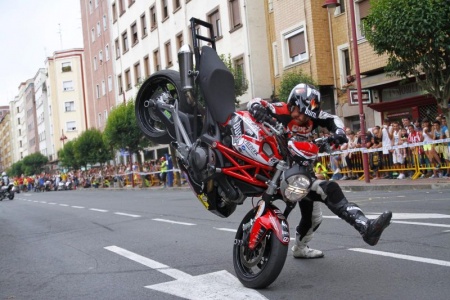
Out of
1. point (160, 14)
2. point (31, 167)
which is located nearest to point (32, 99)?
point (31, 167)

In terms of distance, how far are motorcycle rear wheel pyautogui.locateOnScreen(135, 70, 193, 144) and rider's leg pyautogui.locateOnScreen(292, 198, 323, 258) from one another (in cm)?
202

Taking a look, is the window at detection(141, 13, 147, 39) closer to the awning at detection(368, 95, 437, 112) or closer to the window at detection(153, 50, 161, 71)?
the window at detection(153, 50, 161, 71)

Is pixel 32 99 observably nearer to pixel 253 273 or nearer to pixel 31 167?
pixel 31 167

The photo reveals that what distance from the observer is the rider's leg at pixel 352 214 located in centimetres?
481

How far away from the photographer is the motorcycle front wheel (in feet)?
15.6

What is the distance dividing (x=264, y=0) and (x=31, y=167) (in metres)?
81.9

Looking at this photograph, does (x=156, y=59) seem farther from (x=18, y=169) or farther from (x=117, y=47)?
(x=18, y=169)

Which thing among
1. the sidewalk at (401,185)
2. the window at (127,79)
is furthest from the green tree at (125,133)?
the sidewalk at (401,185)

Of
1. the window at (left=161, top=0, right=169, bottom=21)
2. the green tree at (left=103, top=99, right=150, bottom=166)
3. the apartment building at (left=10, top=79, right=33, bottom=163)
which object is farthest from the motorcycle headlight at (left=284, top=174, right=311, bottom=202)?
the apartment building at (left=10, top=79, right=33, bottom=163)

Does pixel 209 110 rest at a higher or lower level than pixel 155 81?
lower

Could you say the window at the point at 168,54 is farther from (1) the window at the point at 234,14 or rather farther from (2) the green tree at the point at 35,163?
(2) the green tree at the point at 35,163

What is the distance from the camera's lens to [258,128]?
17.4 ft

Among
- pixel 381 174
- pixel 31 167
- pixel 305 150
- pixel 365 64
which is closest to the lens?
pixel 305 150

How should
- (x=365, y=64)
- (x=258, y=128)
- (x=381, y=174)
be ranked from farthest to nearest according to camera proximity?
(x=365, y=64) < (x=381, y=174) < (x=258, y=128)
